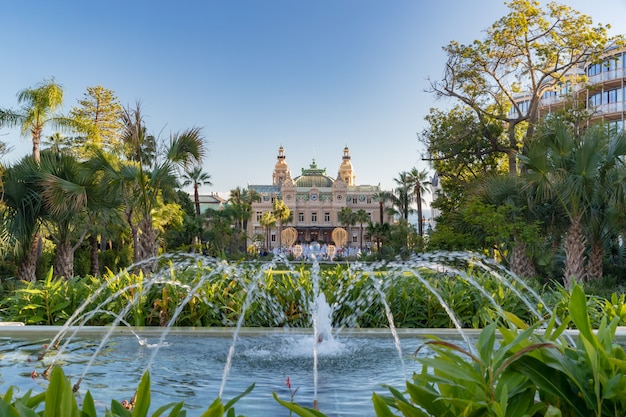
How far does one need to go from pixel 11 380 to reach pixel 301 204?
4151 inches

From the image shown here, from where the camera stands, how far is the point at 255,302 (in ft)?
26.5

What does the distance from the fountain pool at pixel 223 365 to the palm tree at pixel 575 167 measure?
732 cm

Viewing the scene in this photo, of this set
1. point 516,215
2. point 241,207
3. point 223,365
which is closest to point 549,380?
point 223,365

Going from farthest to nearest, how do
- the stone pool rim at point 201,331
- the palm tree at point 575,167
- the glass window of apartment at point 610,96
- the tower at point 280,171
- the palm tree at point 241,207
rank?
the tower at point 280,171 → the palm tree at point 241,207 → the glass window of apartment at point 610,96 → the palm tree at point 575,167 → the stone pool rim at point 201,331

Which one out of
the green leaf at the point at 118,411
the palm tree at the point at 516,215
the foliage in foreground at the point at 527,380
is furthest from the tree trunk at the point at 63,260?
the foliage in foreground at the point at 527,380

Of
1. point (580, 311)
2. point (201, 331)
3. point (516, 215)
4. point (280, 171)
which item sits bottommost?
point (201, 331)

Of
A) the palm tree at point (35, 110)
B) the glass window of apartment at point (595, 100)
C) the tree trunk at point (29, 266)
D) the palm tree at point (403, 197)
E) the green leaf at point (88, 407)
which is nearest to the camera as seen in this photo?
the green leaf at point (88, 407)

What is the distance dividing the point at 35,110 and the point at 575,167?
59.1 ft

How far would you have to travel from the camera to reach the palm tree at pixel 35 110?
2064 cm

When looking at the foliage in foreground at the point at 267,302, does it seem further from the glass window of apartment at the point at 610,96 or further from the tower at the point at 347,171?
the tower at the point at 347,171

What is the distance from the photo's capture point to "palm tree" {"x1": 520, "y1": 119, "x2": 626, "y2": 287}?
39.2ft

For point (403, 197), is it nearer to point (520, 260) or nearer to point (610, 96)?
point (610, 96)

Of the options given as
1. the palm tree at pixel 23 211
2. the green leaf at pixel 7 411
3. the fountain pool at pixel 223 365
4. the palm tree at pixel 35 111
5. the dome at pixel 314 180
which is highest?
the dome at pixel 314 180

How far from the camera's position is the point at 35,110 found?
2086 cm
